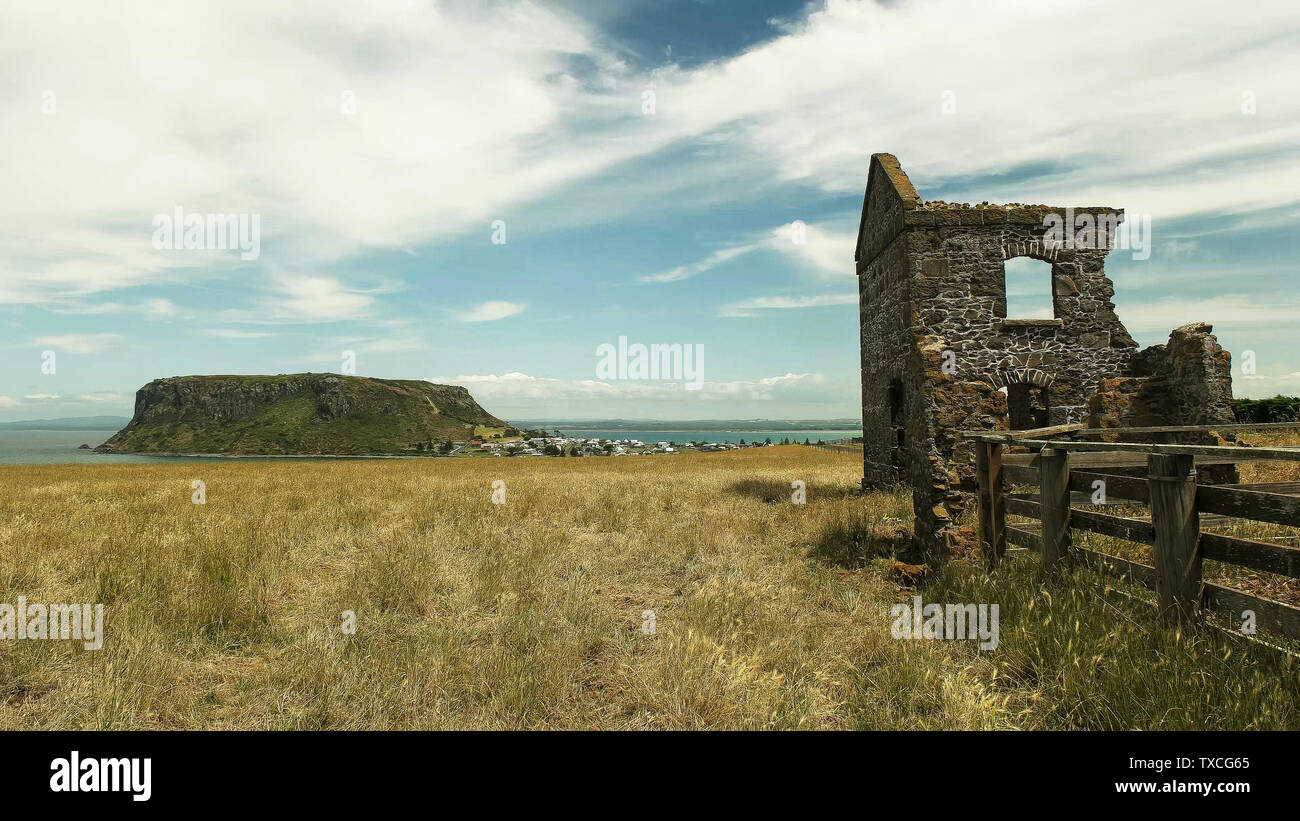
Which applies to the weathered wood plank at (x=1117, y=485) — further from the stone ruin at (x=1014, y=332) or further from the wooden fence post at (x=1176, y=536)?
the stone ruin at (x=1014, y=332)

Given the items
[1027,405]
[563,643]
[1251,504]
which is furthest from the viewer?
[1027,405]

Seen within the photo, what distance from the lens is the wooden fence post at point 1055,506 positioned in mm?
6844

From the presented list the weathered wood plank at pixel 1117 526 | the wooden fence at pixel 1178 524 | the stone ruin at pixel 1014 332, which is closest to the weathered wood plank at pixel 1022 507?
the wooden fence at pixel 1178 524

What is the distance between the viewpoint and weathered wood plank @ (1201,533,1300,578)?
418 cm

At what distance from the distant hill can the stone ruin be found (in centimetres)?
12114

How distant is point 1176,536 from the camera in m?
4.96

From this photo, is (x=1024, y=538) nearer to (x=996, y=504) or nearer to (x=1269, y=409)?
(x=996, y=504)

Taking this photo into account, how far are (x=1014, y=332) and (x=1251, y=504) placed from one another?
12.0 meters

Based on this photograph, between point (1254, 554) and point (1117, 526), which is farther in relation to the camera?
point (1117, 526)

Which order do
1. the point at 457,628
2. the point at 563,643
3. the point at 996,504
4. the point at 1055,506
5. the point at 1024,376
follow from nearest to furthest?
the point at 563,643 → the point at 457,628 → the point at 1055,506 → the point at 996,504 → the point at 1024,376

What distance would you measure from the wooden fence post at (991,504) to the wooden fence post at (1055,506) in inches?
41.2

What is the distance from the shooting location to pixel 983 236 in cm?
1529

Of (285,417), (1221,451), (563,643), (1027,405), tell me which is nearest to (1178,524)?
(1221,451)
